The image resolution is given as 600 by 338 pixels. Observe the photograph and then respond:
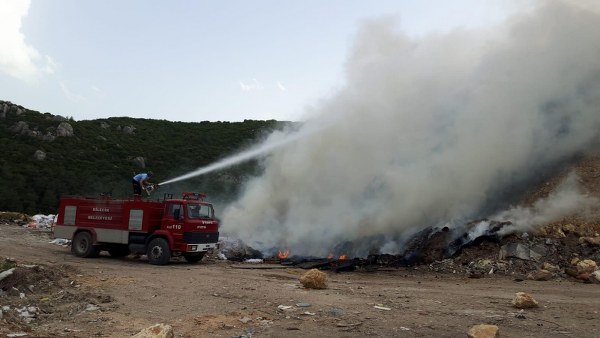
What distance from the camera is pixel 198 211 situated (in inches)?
547

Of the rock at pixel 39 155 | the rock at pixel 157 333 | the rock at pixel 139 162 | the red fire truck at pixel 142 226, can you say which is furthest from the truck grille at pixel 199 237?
the rock at pixel 39 155

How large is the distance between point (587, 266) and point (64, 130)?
43.1 metres

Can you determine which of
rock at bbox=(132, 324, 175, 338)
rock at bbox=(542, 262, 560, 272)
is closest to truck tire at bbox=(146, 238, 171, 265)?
rock at bbox=(132, 324, 175, 338)

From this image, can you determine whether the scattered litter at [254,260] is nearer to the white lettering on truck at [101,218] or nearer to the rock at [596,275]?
the white lettering on truck at [101,218]

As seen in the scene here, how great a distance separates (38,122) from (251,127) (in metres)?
22.4

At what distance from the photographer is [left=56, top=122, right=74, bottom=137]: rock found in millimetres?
41594

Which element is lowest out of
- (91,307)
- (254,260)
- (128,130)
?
(91,307)

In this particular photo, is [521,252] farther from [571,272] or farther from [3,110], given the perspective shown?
[3,110]

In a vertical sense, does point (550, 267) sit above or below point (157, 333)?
above

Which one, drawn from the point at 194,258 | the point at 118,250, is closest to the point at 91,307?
the point at 194,258

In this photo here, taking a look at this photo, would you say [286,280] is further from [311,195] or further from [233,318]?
[311,195]

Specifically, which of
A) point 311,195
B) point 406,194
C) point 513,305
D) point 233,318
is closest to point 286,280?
point 233,318

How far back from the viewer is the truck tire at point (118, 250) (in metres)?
14.8

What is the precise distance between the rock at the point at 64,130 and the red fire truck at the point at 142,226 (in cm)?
3006
